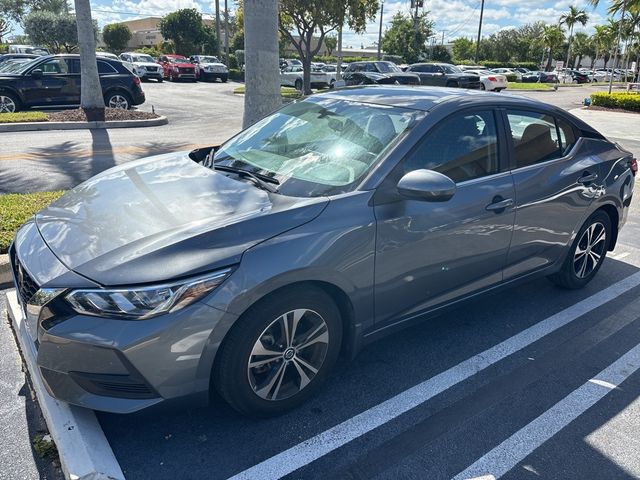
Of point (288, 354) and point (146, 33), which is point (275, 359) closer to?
→ point (288, 354)

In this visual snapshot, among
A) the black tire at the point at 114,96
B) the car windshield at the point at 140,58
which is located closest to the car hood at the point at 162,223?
the black tire at the point at 114,96

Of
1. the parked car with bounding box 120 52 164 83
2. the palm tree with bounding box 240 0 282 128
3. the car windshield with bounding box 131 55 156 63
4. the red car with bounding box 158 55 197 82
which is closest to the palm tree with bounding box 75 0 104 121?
the palm tree with bounding box 240 0 282 128

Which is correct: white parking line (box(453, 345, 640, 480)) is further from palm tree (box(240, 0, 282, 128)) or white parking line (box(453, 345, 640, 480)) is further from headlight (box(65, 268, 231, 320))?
palm tree (box(240, 0, 282, 128))

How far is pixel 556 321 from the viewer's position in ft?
13.5

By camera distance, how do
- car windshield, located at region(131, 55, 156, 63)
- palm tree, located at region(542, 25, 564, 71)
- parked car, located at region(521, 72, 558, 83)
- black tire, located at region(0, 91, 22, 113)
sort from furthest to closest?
palm tree, located at region(542, 25, 564, 71)
parked car, located at region(521, 72, 558, 83)
car windshield, located at region(131, 55, 156, 63)
black tire, located at region(0, 91, 22, 113)

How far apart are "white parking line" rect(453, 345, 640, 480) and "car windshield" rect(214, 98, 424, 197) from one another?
1.58 m

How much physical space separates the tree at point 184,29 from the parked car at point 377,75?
26.5 m

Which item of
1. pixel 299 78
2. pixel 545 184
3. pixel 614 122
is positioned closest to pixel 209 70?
pixel 299 78

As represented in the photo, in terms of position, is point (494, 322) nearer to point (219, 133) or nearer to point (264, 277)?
point (264, 277)

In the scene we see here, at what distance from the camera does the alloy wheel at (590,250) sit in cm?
450

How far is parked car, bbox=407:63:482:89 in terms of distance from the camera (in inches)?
1091

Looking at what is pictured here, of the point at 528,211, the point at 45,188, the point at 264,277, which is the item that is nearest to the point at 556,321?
the point at 528,211

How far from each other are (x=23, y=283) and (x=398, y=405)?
6.94ft

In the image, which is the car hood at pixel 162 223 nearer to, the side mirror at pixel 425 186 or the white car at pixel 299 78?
the side mirror at pixel 425 186
